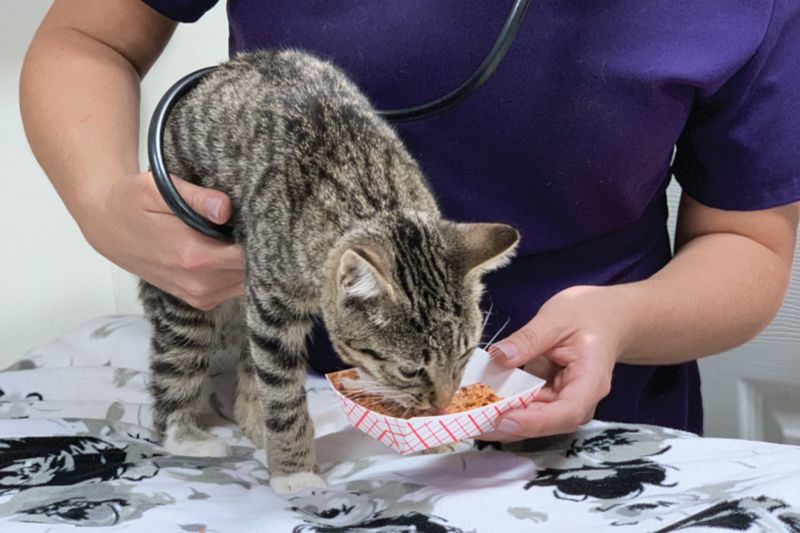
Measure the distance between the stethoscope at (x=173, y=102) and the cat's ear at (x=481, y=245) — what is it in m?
0.17

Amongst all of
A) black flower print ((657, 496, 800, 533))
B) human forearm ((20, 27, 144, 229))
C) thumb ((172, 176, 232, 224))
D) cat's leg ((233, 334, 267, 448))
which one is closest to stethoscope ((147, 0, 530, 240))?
thumb ((172, 176, 232, 224))

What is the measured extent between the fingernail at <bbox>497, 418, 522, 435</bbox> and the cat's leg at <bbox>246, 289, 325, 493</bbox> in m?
0.24

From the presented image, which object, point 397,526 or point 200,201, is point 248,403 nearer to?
point 200,201

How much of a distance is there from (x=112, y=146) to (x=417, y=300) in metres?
0.50

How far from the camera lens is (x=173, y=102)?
1116 millimetres

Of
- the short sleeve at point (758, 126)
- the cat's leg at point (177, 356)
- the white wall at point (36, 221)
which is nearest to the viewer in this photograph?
the short sleeve at point (758, 126)

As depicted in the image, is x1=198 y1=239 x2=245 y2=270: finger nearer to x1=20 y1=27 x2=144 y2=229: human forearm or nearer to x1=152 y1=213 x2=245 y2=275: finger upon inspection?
x1=152 y1=213 x2=245 y2=275: finger

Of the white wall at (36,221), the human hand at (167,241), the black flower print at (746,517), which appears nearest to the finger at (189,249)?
the human hand at (167,241)

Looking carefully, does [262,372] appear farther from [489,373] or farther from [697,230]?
[697,230]

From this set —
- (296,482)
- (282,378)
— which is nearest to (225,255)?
(282,378)

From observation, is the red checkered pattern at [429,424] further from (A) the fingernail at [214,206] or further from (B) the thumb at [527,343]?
(A) the fingernail at [214,206]

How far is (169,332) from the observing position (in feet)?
4.25

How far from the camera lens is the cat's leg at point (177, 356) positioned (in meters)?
1.24

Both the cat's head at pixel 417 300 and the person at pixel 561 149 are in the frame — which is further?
the person at pixel 561 149
